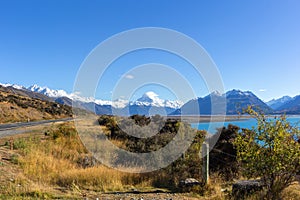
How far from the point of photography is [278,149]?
20.5ft

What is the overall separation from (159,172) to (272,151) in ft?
17.0

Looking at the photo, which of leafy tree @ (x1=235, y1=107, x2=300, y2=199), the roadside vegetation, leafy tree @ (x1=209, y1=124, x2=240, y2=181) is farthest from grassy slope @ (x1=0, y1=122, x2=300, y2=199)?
leafy tree @ (x1=209, y1=124, x2=240, y2=181)

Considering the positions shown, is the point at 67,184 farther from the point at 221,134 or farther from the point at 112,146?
the point at 221,134

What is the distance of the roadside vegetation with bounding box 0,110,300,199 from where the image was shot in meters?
6.66

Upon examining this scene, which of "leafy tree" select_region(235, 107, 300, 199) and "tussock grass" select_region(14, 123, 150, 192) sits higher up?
"leafy tree" select_region(235, 107, 300, 199)

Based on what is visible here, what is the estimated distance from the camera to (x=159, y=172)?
423 inches

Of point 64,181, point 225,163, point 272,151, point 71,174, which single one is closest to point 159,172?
point 225,163

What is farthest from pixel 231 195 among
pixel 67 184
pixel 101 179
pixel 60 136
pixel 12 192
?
pixel 60 136

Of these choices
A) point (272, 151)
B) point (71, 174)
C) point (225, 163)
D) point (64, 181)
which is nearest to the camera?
point (272, 151)

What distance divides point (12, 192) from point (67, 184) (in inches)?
78.7

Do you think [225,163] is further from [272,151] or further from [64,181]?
Answer: [64,181]

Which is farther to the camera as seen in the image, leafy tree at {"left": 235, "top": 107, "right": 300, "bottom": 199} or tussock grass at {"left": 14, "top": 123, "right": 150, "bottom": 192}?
tussock grass at {"left": 14, "top": 123, "right": 150, "bottom": 192}

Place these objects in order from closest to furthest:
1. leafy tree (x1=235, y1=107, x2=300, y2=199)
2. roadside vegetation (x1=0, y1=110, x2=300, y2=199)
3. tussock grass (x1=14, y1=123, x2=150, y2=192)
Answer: leafy tree (x1=235, y1=107, x2=300, y2=199) < roadside vegetation (x1=0, y1=110, x2=300, y2=199) < tussock grass (x1=14, y1=123, x2=150, y2=192)

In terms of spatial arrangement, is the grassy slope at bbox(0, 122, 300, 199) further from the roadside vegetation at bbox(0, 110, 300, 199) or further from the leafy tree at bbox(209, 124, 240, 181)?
the leafy tree at bbox(209, 124, 240, 181)
